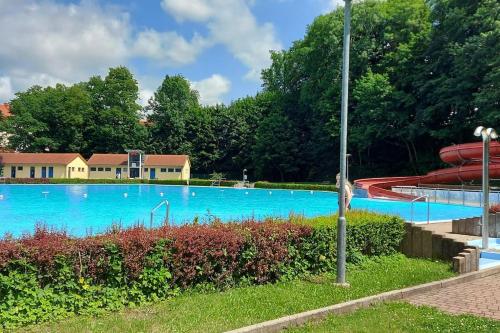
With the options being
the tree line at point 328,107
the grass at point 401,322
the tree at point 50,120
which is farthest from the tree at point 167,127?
the grass at point 401,322

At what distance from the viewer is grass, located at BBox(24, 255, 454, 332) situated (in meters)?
5.25

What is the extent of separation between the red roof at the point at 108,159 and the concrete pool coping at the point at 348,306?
57.3m

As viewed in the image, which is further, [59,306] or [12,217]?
[12,217]

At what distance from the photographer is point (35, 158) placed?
59.2 metres

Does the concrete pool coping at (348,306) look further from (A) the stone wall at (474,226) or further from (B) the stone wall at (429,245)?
(A) the stone wall at (474,226)

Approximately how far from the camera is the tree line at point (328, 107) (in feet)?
123

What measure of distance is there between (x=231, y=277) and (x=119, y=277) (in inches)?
75.2

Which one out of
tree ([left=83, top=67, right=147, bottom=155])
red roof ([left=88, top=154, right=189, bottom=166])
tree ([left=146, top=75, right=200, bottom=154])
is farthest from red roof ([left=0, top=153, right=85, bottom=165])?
tree ([left=146, top=75, right=200, bottom=154])

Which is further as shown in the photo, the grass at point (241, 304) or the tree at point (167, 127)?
the tree at point (167, 127)

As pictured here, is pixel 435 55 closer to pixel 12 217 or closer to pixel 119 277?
pixel 12 217

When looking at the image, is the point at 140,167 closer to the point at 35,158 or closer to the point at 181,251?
the point at 35,158

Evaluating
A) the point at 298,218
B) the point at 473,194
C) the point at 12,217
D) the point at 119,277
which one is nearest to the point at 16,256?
the point at 119,277

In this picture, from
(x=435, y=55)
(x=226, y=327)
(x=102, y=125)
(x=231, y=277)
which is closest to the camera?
(x=226, y=327)

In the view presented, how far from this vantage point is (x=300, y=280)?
8.03 m
